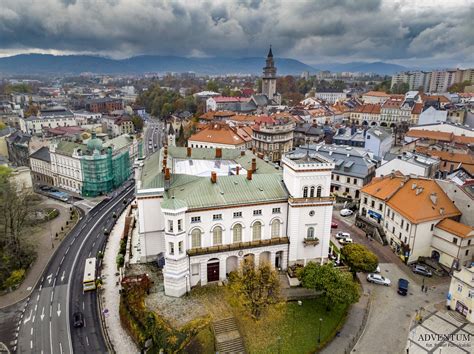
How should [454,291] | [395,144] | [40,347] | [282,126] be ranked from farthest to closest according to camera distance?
[395,144] → [282,126] → [454,291] → [40,347]

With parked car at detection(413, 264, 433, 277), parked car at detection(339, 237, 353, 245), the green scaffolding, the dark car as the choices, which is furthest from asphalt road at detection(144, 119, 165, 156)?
parked car at detection(413, 264, 433, 277)

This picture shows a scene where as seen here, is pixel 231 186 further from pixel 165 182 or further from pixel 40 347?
pixel 40 347

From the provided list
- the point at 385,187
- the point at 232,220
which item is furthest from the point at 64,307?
the point at 385,187

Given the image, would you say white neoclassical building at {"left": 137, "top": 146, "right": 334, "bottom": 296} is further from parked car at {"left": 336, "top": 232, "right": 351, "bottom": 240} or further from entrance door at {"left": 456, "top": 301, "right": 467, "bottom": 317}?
entrance door at {"left": 456, "top": 301, "right": 467, "bottom": 317}

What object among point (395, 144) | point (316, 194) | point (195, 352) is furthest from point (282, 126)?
point (195, 352)

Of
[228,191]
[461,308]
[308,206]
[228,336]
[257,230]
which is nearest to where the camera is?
[228,336]

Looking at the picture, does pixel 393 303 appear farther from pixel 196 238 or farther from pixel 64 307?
pixel 64 307

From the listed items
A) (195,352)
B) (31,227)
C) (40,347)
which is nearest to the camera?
(195,352)
